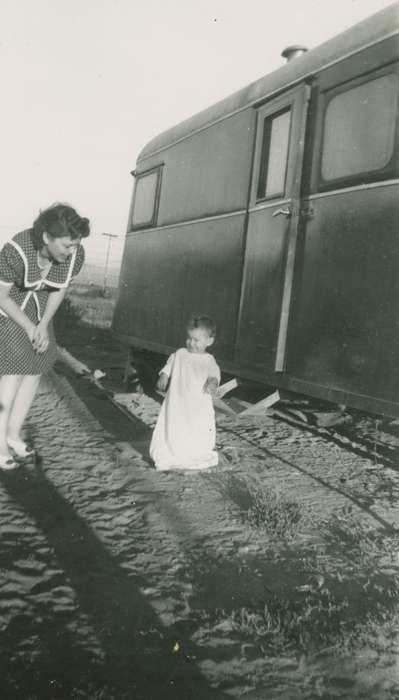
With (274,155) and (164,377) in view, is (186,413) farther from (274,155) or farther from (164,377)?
(274,155)

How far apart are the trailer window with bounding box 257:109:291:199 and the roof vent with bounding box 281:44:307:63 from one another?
765mm

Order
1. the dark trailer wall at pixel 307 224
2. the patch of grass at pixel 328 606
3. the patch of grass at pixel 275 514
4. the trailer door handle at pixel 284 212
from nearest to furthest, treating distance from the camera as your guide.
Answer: the patch of grass at pixel 328 606, the patch of grass at pixel 275 514, the dark trailer wall at pixel 307 224, the trailer door handle at pixel 284 212

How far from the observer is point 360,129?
3.62 metres

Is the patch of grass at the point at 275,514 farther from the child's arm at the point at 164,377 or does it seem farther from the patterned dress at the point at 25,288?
the patterned dress at the point at 25,288

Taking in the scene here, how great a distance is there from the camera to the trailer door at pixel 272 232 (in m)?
4.08

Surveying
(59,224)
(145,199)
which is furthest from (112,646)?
(145,199)

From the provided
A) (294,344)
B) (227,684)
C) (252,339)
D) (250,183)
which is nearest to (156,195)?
(250,183)

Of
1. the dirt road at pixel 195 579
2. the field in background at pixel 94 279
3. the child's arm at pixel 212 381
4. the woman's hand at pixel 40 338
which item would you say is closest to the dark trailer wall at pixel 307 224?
the child's arm at pixel 212 381

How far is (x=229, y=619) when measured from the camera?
218 cm

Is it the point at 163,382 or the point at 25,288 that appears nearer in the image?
the point at 25,288

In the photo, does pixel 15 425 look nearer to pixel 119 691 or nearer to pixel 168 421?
pixel 168 421

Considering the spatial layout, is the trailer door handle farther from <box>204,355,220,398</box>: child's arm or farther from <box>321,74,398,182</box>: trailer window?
<box>204,355,220,398</box>: child's arm

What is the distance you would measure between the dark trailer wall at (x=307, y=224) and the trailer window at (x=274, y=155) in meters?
0.01

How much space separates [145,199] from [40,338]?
3917 millimetres
